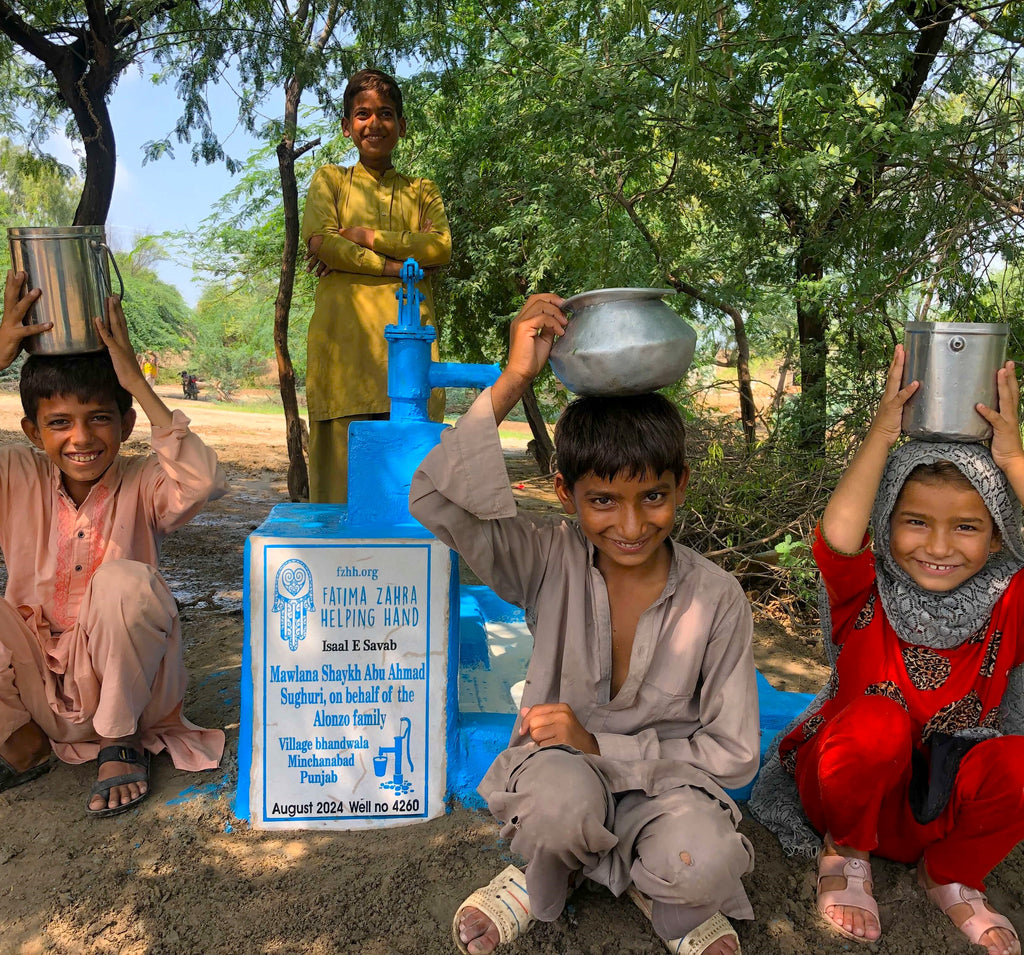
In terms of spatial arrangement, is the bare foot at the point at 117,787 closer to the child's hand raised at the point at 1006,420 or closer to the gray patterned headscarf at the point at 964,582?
the gray patterned headscarf at the point at 964,582

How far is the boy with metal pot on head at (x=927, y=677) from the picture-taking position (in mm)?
1733

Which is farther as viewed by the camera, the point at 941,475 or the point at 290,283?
the point at 290,283

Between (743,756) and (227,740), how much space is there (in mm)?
1495

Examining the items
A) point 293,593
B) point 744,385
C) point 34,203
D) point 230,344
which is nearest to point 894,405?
point 293,593

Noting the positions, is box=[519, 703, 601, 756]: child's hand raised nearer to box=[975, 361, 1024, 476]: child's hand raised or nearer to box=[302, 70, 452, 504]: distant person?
box=[975, 361, 1024, 476]: child's hand raised

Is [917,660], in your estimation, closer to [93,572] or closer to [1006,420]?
[1006,420]

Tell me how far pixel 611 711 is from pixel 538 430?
22.6 feet

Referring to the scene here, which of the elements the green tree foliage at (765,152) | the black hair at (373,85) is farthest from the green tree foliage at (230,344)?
the black hair at (373,85)

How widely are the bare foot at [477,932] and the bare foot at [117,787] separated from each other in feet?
3.07

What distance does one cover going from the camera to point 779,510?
4.21m

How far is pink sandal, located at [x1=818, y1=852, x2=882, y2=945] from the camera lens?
175 cm

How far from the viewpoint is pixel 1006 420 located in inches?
68.3

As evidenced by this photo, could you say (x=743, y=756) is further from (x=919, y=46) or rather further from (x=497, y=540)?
(x=919, y=46)

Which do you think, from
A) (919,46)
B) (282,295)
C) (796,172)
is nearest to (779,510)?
(796,172)
